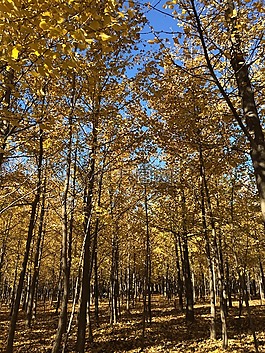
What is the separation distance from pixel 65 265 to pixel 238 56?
557cm

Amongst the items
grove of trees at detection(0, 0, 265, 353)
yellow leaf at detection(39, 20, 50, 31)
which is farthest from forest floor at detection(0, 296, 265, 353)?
yellow leaf at detection(39, 20, 50, 31)

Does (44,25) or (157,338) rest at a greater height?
(44,25)

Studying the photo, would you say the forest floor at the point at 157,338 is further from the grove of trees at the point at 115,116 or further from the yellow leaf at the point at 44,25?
the yellow leaf at the point at 44,25

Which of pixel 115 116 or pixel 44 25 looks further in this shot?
pixel 115 116

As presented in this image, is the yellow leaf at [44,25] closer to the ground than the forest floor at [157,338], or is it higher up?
higher up

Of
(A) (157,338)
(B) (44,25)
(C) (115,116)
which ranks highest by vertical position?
(C) (115,116)

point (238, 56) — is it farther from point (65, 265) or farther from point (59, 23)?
point (65, 265)

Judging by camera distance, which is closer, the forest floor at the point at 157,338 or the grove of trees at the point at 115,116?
the grove of trees at the point at 115,116

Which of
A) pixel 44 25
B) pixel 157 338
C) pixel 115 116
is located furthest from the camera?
pixel 157 338

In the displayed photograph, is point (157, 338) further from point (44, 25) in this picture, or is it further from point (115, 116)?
point (44, 25)

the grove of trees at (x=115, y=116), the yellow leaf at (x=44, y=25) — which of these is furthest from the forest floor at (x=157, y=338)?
the yellow leaf at (x=44, y=25)

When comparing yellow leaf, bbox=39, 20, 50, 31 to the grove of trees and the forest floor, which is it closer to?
the grove of trees

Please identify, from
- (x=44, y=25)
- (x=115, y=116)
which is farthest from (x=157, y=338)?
(x=44, y=25)

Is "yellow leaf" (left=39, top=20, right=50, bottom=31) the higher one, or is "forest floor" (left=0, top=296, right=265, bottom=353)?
"yellow leaf" (left=39, top=20, right=50, bottom=31)
